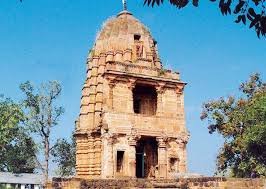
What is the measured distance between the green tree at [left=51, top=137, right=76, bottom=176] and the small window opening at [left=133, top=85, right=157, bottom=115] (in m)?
20.8

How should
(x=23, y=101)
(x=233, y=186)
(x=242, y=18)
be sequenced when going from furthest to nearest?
1. (x=23, y=101)
2. (x=233, y=186)
3. (x=242, y=18)

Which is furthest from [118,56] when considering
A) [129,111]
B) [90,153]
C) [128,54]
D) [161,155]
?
[161,155]

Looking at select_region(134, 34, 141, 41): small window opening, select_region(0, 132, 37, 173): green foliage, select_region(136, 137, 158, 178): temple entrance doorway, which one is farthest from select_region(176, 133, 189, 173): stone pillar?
select_region(0, 132, 37, 173): green foliage

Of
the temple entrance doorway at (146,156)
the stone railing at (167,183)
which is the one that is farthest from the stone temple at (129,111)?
the stone railing at (167,183)

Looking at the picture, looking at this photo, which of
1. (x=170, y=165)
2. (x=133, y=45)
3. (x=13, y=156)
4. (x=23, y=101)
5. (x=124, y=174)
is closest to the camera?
(x=124, y=174)

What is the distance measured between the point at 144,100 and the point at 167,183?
36.6 feet

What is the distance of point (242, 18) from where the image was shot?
173 inches

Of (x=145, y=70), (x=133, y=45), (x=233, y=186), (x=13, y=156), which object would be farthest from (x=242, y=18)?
(x=13, y=156)

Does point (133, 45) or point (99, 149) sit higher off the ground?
point (133, 45)

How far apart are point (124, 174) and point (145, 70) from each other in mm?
6819

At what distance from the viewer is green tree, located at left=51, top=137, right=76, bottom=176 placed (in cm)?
4784

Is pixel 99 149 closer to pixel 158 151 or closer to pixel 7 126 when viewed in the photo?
pixel 158 151

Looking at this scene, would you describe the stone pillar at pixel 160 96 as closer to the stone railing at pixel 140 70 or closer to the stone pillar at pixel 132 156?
the stone railing at pixel 140 70

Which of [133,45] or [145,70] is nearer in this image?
[145,70]
